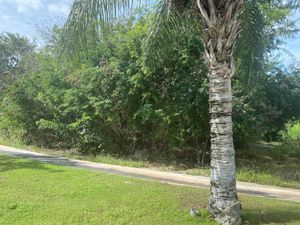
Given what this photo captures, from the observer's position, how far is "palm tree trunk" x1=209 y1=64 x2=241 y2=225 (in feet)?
22.8

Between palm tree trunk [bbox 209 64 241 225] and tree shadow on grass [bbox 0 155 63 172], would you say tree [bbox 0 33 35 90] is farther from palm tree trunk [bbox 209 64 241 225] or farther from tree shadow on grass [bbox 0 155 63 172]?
palm tree trunk [bbox 209 64 241 225]

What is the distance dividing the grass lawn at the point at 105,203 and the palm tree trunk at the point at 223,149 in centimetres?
36

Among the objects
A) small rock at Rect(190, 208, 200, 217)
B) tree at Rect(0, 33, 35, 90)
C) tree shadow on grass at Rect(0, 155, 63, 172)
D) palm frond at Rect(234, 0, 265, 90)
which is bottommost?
small rock at Rect(190, 208, 200, 217)

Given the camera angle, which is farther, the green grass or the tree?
the tree

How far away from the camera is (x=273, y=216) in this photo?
744cm

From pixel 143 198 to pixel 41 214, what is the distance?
229 cm

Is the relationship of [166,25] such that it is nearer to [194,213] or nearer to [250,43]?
[250,43]

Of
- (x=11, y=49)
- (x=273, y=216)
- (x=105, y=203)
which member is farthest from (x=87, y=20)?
(x=11, y=49)

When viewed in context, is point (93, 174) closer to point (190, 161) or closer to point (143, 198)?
point (143, 198)

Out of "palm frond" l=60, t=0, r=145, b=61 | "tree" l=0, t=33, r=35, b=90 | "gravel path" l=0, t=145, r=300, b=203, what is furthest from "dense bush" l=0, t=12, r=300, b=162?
"tree" l=0, t=33, r=35, b=90

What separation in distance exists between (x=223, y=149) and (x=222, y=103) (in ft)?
2.77

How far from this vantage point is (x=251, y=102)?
1548 cm

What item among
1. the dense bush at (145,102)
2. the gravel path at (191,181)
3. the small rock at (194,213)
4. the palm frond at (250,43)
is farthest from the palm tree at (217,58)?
the dense bush at (145,102)

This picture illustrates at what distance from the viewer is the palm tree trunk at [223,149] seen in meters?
6.95
